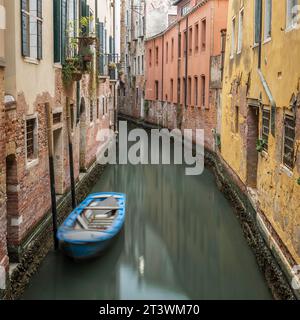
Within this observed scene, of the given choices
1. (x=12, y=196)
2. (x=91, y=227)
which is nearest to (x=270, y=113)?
(x=91, y=227)

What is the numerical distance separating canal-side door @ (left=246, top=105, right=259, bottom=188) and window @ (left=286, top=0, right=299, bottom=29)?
3.75 m

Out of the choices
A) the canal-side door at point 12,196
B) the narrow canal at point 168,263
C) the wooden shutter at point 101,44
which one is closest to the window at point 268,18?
the narrow canal at point 168,263

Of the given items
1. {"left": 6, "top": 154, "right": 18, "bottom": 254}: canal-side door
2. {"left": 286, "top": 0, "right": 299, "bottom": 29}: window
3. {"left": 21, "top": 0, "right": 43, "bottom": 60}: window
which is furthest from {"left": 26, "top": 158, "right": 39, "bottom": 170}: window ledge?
{"left": 286, "top": 0, "right": 299, "bottom": 29}: window

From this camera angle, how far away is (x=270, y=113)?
9.12 metres

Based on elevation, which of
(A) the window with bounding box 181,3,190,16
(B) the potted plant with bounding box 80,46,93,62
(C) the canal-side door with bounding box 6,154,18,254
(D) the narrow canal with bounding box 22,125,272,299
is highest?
(A) the window with bounding box 181,3,190,16

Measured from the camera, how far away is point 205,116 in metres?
20.2

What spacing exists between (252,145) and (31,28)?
5.61 m

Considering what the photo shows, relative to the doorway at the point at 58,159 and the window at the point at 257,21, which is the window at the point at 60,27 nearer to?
the doorway at the point at 58,159

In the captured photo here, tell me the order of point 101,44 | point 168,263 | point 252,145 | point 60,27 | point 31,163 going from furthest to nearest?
1. point 101,44
2. point 252,145
3. point 60,27
4. point 168,263
5. point 31,163

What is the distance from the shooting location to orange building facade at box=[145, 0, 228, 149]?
19.3 meters

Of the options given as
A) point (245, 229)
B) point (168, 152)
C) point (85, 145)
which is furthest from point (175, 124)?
point (245, 229)

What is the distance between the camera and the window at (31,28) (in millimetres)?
8172

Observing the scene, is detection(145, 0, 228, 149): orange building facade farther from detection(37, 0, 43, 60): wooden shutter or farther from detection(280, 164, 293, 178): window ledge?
detection(280, 164, 293, 178): window ledge

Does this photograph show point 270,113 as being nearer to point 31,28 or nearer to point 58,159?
point 31,28
